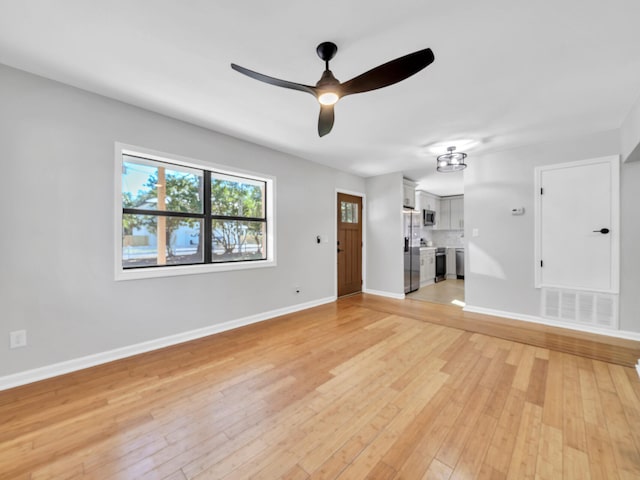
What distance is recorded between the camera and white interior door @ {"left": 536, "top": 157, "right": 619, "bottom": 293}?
10.4 ft

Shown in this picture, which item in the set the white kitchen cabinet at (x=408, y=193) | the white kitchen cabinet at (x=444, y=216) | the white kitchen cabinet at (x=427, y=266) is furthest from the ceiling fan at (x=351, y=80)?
the white kitchen cabinet at (x=444, y=216)

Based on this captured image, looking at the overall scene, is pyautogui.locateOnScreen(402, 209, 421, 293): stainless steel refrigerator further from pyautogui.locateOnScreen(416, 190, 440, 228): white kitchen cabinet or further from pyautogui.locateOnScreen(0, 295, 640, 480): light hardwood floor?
pyautogui.locateOnScreen(0, 295, 640, 480): light hardwood floor

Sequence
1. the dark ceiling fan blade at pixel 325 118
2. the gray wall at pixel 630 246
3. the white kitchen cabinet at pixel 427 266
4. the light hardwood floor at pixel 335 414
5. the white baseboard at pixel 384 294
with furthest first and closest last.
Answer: the white kitchen cabinet at pixel 427 266 < the white baseboard at pixel 384 294 < the gray wall at pixel 630 246 < the dark ceiling fan blade at pixel 325 118 < the light hardwood floor at pixel 335 414

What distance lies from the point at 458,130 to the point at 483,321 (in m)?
2.62

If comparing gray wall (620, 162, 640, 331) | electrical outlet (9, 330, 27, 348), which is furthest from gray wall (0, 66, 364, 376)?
gray wall (620, 162, 640, 331)

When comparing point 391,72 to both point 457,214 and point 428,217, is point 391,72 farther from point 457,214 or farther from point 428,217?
point 457,214

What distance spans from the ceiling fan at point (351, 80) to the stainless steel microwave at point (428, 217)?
222 inches

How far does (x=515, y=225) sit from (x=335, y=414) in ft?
12.1

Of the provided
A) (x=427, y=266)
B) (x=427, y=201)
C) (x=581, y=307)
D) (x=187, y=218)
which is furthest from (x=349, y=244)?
(x=581, y=307)

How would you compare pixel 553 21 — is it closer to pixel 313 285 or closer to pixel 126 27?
pixel 126 27

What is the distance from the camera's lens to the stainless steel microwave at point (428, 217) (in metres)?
6.93

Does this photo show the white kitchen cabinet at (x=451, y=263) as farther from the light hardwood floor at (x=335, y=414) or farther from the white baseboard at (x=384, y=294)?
the light hardwood floor at (x=335, y=414)

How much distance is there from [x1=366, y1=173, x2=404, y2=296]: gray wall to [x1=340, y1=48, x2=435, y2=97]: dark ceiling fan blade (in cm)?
A: 363

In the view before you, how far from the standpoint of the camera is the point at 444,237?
7.93 m
